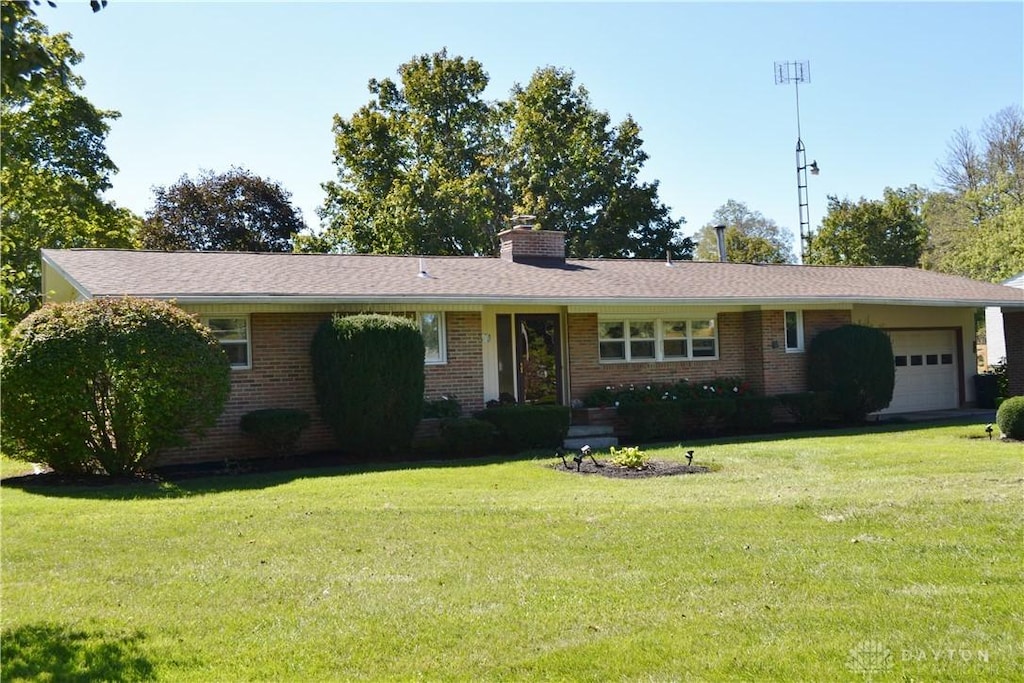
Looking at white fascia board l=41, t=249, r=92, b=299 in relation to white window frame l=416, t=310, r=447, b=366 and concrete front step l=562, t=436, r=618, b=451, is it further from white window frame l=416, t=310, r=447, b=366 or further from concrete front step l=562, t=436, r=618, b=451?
concrete front step l=562, t=436, r=618, b=451

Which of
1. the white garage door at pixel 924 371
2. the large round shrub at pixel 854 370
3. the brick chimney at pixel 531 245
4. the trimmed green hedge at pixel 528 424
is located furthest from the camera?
the white garage door at pixel 924 371

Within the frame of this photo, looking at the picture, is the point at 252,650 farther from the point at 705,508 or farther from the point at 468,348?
the point at 468,348

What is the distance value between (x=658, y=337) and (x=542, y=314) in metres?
2.70

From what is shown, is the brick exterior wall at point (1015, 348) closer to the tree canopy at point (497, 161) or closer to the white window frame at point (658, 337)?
the white window frame at point (658, 337)

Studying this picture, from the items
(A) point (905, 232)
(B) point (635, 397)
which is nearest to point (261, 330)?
(B) point (635, 397)

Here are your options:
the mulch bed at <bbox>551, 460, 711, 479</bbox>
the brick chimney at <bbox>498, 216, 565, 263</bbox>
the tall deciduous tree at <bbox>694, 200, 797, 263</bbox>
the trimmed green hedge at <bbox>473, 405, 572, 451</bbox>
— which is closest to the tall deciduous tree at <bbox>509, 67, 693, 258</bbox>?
the brick chimney at <bbox>498, 216, 565, 263</bbox>

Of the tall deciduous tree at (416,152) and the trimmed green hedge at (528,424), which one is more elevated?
the tall deciduous tree at (416,152)

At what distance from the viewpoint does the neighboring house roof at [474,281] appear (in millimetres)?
14781

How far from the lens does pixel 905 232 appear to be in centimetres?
4247

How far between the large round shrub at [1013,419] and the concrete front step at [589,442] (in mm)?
6413

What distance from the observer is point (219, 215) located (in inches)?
1567

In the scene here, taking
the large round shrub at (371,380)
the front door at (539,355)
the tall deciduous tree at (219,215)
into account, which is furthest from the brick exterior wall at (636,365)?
the tall deciduous tree at (219,215)

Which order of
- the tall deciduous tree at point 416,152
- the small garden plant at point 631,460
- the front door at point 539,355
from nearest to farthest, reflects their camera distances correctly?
the small garden plant at point 631,460 → the front door at point 539,355 → the tall deciduous tree at point 416,152

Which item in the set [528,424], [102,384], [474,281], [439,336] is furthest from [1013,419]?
[102,384]
